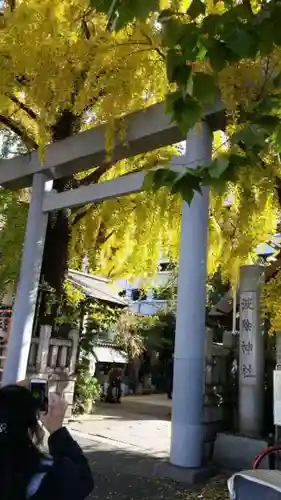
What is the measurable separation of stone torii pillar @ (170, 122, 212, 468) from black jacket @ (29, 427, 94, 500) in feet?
9.53

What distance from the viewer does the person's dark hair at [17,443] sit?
1479 millimetres

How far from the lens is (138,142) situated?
5734mm

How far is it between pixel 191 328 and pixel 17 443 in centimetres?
319

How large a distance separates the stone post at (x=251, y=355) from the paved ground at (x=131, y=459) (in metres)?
0.70

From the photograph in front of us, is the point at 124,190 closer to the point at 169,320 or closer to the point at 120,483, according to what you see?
the point at 120,483

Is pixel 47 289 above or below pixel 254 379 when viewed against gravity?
above

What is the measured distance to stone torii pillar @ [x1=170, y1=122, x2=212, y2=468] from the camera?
439 cm

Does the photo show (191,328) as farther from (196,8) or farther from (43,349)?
(43,349)

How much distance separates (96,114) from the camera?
21.3ft

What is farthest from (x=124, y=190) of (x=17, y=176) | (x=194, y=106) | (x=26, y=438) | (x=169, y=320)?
(x=169, y=320)

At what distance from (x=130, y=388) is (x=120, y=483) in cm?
1408

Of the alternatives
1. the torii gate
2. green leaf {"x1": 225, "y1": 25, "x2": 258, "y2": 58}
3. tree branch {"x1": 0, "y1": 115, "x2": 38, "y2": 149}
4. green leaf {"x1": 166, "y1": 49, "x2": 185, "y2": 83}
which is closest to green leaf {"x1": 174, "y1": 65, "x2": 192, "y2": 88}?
green leaf {"x1": 166, "y1": 49, "x2": 185, "y2": 83}

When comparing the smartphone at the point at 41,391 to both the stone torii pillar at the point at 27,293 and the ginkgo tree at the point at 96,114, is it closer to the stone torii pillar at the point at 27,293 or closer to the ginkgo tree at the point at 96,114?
the ginkgo tree at the point at 96,114

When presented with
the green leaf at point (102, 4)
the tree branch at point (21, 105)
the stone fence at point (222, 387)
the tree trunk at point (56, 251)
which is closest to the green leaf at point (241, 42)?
the green leaf at point (102, 4)
